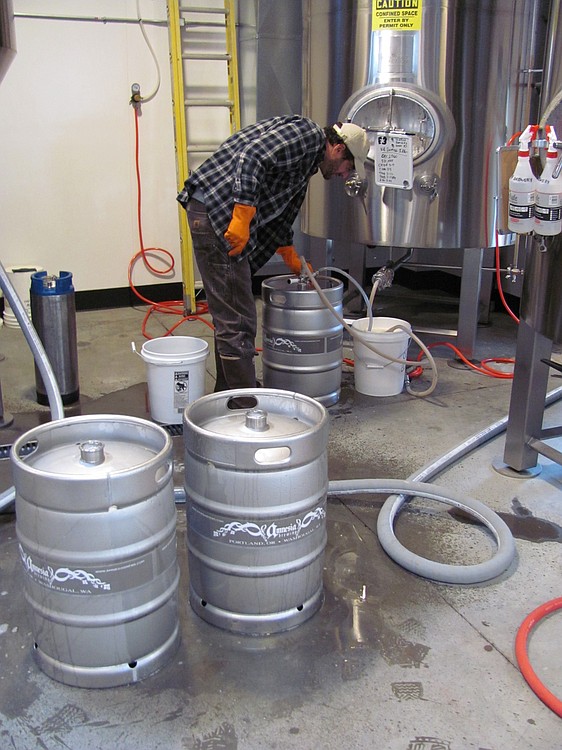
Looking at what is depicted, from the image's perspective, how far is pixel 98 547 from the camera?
1.32 m

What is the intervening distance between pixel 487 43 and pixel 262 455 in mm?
2261

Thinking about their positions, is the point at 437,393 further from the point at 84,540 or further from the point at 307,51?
the point at 84,540

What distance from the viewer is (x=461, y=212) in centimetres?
309

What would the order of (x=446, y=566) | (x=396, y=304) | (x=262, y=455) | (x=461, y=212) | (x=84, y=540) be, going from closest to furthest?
1. (x=84, y=540)
2. (x=262, y=455)
3. (x=446, y=566)
4. (x=461, y=212)
5. (x=396, y=304)

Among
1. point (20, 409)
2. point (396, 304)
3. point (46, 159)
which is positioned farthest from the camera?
point (396, 304)

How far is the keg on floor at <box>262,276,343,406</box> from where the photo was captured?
270 cm

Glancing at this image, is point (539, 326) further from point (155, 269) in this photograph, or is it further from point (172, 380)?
point (155, 269)

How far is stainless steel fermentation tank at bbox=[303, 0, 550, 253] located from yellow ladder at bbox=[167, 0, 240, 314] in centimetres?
91

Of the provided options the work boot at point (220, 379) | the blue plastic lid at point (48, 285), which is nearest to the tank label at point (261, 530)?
the work boot at point (220, 379)

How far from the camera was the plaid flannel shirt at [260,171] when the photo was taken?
239 centimetres

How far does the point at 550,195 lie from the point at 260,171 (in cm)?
100

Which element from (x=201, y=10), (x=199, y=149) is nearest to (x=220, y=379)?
(x=199, y=149)

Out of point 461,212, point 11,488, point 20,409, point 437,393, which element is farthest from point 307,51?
point 11,488

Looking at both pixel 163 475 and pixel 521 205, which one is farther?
pixel 521 205
